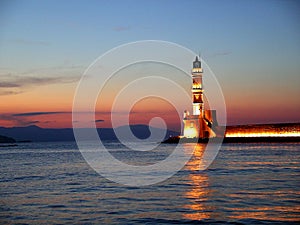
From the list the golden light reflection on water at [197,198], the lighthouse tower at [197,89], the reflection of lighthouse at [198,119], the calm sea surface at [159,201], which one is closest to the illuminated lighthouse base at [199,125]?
the reflection of lighthouse at [198,119]

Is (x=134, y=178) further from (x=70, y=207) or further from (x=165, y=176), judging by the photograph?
(x=70, y=207)

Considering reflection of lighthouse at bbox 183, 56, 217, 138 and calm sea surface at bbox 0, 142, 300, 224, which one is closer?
calm sea surface at bbox 0, 142, 300, 224

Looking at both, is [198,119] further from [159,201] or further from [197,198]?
[159,201]

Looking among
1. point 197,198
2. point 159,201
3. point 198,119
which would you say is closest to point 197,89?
point 198,119

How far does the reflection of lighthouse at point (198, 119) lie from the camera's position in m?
106

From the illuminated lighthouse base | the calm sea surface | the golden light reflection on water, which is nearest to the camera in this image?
the calm sea surface

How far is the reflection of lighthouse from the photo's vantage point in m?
106

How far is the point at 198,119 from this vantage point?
346 ft

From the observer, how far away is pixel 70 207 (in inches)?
687

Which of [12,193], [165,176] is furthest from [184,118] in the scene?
[12,193]

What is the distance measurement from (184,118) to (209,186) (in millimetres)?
85175

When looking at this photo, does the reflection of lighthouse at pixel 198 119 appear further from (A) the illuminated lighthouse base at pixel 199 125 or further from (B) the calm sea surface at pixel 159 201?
(B) the calm sea surface at pixel 159 201

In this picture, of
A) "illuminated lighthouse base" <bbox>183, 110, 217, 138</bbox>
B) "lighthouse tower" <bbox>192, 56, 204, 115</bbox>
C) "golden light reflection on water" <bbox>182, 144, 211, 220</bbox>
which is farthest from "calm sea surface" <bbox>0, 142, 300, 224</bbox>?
"lighthouse tower" <bbox>192, 56, 204, 115</bbox>

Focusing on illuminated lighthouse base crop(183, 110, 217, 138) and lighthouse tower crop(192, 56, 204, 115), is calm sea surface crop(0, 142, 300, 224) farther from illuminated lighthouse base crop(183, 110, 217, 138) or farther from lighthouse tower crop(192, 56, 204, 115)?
lighthouse tower crop(192, 56, 204, 115)
